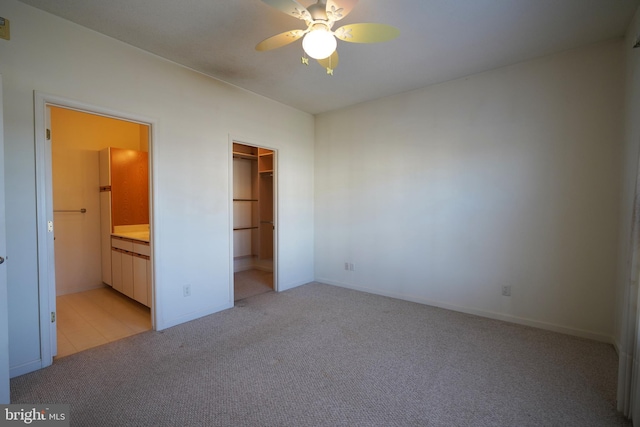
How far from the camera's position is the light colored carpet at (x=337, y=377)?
5.83 feet

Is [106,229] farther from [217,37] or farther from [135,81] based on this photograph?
[217,37]

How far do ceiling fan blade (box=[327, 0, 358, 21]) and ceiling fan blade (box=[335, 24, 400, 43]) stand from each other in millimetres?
77

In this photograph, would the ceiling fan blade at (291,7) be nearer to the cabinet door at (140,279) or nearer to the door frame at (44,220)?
the door frame at (44,220)

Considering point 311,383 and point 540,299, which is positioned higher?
point 540,299

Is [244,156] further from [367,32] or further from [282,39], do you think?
[367,32]

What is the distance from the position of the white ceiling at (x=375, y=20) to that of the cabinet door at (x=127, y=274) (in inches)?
99.0

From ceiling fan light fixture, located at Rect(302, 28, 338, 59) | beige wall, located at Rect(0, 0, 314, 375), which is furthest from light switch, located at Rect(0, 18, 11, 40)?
ceiling fan light fixture, located at Rect(302, 28, 338, 59)

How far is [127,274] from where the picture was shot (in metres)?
3.72

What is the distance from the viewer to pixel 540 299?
3027 millimetres

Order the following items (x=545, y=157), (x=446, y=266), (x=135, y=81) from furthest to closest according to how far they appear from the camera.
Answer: (x=446, y=266) < (x=545, y=157) < (x=135, y=81)

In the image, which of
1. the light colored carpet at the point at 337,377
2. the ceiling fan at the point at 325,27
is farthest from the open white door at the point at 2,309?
the ceiling fan at the point at 325,27

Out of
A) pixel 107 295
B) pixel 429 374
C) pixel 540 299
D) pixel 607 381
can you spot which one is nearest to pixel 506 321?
pixel 540 299

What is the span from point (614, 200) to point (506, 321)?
62.0 inches

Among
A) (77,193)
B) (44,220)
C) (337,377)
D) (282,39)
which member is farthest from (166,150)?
(337,377)
